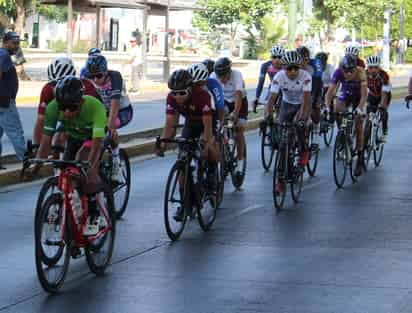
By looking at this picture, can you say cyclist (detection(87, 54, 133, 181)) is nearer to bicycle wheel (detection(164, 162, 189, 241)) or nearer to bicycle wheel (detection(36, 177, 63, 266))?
bicycle wheel (detection(164, 162, 189, 241))

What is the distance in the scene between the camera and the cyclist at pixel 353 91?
54.8ft

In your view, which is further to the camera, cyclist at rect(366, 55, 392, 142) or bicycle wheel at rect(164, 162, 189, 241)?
cyclist at rect(366, 55, 392, 142)

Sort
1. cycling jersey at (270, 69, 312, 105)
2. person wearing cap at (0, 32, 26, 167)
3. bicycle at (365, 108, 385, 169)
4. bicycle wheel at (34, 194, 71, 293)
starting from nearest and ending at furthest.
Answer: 1. bicycle wheel at (34, 194, 71, 293)
2. cycling jersey at (270, 69, 312, 105)
3. person wearing cap at (0, 32, 26, 167)
4. bicycle at (365, 108, 385, 169)

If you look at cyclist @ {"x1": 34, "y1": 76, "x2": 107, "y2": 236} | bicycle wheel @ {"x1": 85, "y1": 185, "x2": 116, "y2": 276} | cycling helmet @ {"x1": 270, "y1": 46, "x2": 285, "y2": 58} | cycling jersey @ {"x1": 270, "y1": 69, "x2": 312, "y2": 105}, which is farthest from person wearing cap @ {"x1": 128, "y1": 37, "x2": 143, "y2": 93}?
bicycle wheel @ {"x1": 85, "y1": 185, "x2": 116, "y2": 276}

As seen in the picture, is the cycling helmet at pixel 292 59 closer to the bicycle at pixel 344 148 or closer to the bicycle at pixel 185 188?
the bicycle at pixel 344 148

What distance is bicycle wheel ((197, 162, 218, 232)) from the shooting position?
40.1 ft

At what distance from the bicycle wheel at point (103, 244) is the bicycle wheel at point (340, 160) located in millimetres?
6576

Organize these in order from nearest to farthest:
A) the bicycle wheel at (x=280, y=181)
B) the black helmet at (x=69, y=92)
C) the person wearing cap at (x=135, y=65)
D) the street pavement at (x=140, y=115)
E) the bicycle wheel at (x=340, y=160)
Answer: the black helmet at (x=69, y=92)
the bicycle wheel at (x=280, y=181)
the bicycle wheel at (x=340, y=160)
the street pavement at (x=140, y=115)
the person wearing cap at (x=135, y=65)

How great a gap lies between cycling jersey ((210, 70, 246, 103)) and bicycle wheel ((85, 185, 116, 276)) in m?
6.12

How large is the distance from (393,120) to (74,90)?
21.9 meters

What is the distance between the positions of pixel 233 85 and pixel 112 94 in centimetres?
338

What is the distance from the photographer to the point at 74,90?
9.38 m

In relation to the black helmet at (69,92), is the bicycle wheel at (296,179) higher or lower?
lower

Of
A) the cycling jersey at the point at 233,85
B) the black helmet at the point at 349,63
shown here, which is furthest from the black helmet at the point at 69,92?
the black helmet at the point at 349,63
